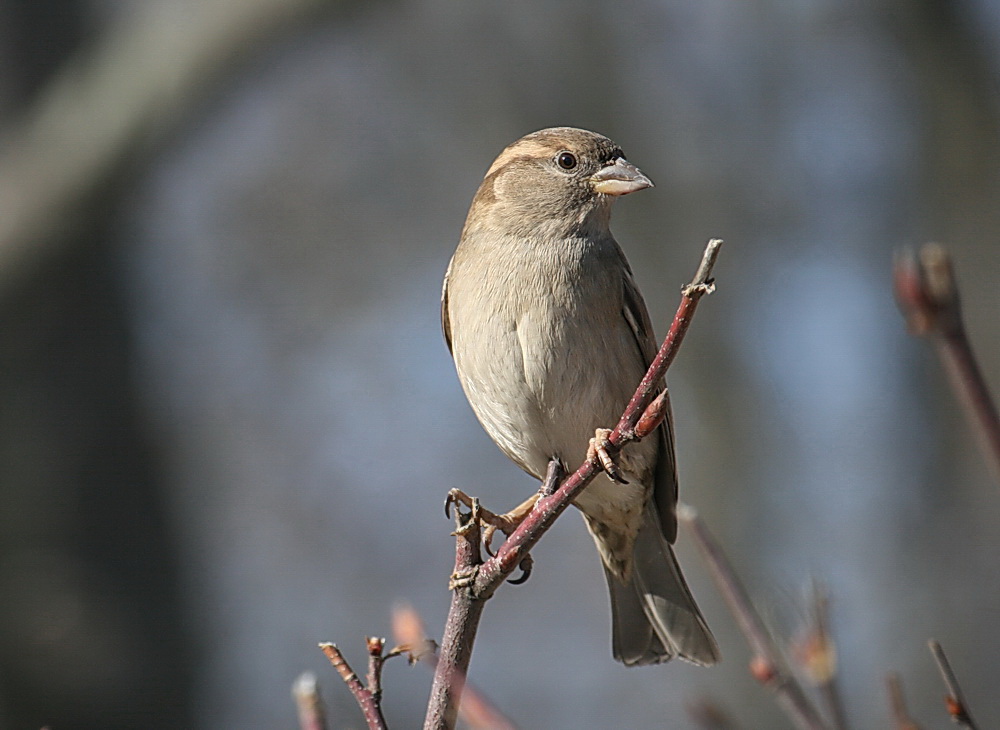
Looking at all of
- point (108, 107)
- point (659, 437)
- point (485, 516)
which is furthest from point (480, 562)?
point (108, 107)

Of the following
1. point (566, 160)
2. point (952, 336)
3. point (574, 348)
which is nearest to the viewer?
point (952, 336)

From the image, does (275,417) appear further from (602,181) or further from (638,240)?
(602,181)

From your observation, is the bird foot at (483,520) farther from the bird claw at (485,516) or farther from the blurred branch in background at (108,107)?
the blurred branch in background at (108,107)

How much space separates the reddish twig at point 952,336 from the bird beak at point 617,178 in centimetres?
236

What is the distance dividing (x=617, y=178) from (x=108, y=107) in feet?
11.5

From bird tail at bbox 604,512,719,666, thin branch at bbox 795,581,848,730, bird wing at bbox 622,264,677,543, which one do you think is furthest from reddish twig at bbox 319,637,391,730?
bird tail at bbox 604,512,719,666

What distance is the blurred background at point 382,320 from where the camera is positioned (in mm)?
6477

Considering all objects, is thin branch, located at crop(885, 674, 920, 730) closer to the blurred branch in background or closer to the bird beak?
the bird beak

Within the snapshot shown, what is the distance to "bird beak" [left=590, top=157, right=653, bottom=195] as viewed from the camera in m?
3.35

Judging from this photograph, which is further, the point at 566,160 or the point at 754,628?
the point at 566,160

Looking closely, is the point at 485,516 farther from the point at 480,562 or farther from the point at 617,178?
the point at 617,178

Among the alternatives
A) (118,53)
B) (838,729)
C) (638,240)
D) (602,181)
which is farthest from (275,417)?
(838,729)

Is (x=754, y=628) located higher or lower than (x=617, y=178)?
lower

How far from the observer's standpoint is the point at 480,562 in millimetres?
2150
